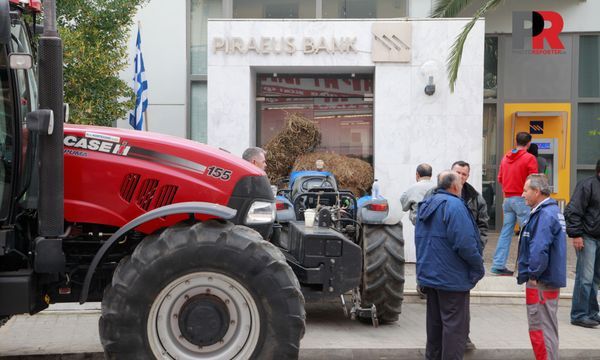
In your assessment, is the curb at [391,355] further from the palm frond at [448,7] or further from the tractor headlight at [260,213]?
the palm frond at [448,7]

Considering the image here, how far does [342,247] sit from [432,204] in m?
0.99

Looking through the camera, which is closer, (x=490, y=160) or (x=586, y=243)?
(x=586, y=243)

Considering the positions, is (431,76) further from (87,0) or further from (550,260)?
(550,260)

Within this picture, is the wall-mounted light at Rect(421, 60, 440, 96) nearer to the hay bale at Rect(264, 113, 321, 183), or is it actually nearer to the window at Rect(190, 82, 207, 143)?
the hay bale at Rect(264, 113, 321, 183)

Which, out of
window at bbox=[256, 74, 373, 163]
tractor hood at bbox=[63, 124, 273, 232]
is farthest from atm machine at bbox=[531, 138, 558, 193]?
tractor hood at bbox=[63, 124, 273, 232]

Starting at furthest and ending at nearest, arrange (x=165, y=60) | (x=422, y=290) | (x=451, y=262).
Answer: (x=165, y=60)
(x=422, y=290)
(x=451, y=262)

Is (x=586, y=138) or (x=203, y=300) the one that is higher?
(x=586, y=138)

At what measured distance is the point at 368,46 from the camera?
44.4 feet

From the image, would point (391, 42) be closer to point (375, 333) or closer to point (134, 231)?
point (375, 333)

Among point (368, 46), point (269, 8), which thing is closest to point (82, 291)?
point (368, 46)

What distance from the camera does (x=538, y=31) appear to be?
17.7 metres

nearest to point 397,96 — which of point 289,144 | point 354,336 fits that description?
point 289,144

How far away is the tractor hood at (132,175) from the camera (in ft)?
18.9

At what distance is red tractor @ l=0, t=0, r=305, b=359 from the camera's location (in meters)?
5.32
